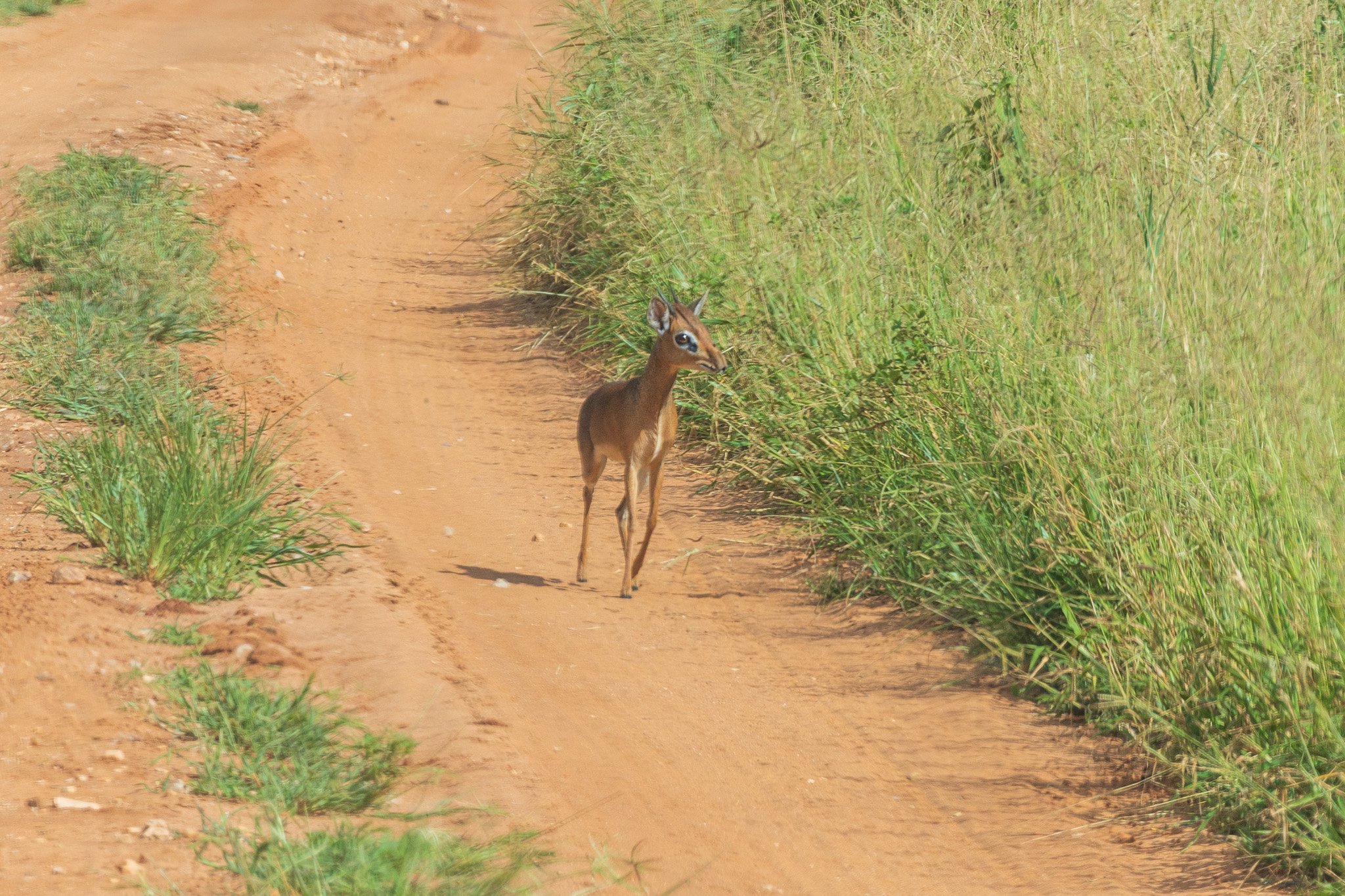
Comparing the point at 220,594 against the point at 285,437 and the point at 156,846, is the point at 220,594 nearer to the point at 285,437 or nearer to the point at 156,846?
the point at 156,846

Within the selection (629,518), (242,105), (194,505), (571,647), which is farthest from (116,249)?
(242,105)

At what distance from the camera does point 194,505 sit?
5.76 metres

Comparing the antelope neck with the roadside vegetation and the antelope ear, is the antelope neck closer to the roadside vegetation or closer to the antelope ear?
the antelope ear

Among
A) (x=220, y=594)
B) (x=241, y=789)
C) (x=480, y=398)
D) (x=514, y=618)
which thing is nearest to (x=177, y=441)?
(x=220, y=594)

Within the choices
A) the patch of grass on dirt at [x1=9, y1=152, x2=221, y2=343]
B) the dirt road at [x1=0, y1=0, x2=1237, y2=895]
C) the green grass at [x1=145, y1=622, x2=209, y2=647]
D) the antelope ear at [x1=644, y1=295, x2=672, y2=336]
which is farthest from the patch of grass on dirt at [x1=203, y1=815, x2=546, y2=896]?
the patch of grass on dirt at [x1=9, y1=152, x2=221, y2=343]

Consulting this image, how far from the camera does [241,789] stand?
4262 mm

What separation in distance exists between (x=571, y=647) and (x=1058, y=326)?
98.6 inches

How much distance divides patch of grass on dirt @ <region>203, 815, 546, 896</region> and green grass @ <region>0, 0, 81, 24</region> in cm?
1577

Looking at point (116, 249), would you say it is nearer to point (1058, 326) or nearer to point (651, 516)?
point (651, 516)

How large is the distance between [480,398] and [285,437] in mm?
1659

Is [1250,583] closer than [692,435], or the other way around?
[1250,583]

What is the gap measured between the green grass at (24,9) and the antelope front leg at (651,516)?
534 inches

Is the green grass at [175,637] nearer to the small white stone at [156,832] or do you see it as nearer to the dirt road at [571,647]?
the dirt road at [571,647]

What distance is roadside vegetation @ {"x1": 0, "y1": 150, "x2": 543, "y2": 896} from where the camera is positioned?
3.81 metres
